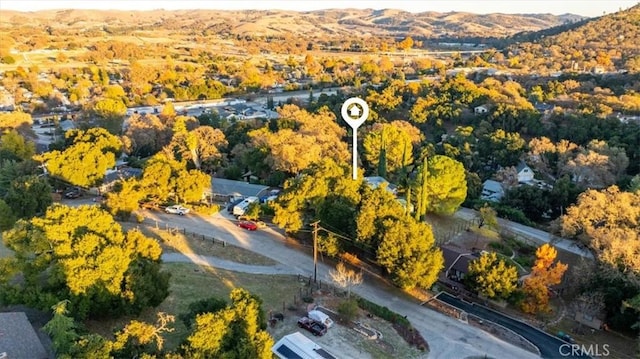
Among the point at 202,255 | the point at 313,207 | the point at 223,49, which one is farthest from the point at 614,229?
the point at 223,49

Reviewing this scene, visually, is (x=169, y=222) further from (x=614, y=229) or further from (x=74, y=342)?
(x=614, y=229)

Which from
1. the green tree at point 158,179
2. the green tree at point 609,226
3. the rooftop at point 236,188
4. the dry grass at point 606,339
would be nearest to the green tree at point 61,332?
the green tree at point 158,179

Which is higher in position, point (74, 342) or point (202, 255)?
point (74, 342)

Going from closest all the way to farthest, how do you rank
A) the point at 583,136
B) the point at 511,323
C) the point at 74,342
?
the point at 74,342
the point at 511,323
the point at 583,136

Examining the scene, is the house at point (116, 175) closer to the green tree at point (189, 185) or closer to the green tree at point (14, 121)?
the green tree at point (189, 185)

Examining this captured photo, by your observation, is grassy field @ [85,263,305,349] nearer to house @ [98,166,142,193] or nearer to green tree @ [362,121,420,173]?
house @ [98,166,142,193]

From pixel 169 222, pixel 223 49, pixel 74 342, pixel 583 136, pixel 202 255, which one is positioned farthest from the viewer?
pixel 223 49

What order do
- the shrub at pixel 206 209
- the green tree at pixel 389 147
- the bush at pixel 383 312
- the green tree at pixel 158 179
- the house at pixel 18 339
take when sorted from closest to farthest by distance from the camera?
the house at pixel 18 339
the bush at pixel 383 312
the green tree at pixel 158 179
the shrub at pixel 206 209
the green tree at pixel 389 147
